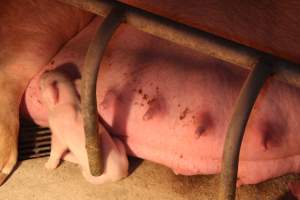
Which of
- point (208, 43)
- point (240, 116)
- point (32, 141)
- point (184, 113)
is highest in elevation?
point (208, 43)

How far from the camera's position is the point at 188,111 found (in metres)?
1.14

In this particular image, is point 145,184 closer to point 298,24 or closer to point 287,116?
point 287,116

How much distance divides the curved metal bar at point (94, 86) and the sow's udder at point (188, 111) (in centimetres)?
11

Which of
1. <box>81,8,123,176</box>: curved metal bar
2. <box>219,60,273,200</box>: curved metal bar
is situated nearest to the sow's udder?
<box>81,8,123,176</box>: curved metal bar

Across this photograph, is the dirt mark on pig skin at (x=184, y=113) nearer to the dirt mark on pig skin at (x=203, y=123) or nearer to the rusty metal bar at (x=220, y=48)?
the dirt mark on pig skin at (x=203, y=123)

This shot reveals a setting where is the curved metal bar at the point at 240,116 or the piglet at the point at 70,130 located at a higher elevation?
the curved metal bar at the point at 240,116

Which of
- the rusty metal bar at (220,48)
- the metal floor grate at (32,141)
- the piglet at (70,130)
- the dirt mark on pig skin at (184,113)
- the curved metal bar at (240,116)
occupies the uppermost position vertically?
the rusty metal bar at (220,48)

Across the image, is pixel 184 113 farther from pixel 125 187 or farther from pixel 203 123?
pixel 125 187

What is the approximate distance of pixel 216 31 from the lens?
1.08m

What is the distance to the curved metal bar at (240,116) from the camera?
0.80 metres

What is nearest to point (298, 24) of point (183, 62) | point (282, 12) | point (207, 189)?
point (282, 12)

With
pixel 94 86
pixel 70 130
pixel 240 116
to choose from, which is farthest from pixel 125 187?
pixel 240 116

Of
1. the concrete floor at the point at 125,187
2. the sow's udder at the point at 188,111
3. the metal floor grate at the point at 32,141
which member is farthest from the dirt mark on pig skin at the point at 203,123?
the metal floor grate at the point at 32,141

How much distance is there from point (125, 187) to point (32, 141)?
1.13 ft
